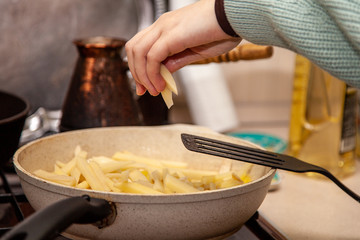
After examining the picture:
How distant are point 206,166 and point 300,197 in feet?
0.74

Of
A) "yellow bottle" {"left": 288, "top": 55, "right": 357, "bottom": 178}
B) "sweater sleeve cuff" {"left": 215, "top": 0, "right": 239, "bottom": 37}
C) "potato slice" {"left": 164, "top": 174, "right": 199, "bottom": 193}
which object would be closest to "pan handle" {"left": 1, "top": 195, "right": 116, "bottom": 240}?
"potato slice" {"left": 164, "top": 174, "right": 199, "bottom": 193}

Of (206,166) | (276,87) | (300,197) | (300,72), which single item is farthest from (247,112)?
(206,166)

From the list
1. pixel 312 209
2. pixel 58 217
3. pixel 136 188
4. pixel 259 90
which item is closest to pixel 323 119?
pixel 312 209

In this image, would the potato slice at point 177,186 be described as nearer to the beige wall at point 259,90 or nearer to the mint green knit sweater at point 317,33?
the mint green knit sweater at point 317,33

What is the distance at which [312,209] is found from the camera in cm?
82

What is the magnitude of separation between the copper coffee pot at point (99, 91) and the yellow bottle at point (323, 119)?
36 cm

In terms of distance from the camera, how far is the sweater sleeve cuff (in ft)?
1.77

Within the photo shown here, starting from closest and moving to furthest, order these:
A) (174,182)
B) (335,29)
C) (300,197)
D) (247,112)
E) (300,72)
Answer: (335,29)
(174,182)
(300,197)
(300,72)
(247,112)

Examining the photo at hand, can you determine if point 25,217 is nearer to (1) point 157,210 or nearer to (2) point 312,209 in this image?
(1) point 157,210

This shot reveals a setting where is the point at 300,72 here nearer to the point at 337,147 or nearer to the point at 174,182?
the point at 337,147

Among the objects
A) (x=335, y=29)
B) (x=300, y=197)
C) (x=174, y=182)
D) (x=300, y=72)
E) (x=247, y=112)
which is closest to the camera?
(x=335, y=29)

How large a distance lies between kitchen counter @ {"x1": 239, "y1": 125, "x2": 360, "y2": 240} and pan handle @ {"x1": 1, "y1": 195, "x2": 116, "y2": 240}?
1.02 ft

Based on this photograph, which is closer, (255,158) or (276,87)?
(255,158)

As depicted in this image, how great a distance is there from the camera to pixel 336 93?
96cm
